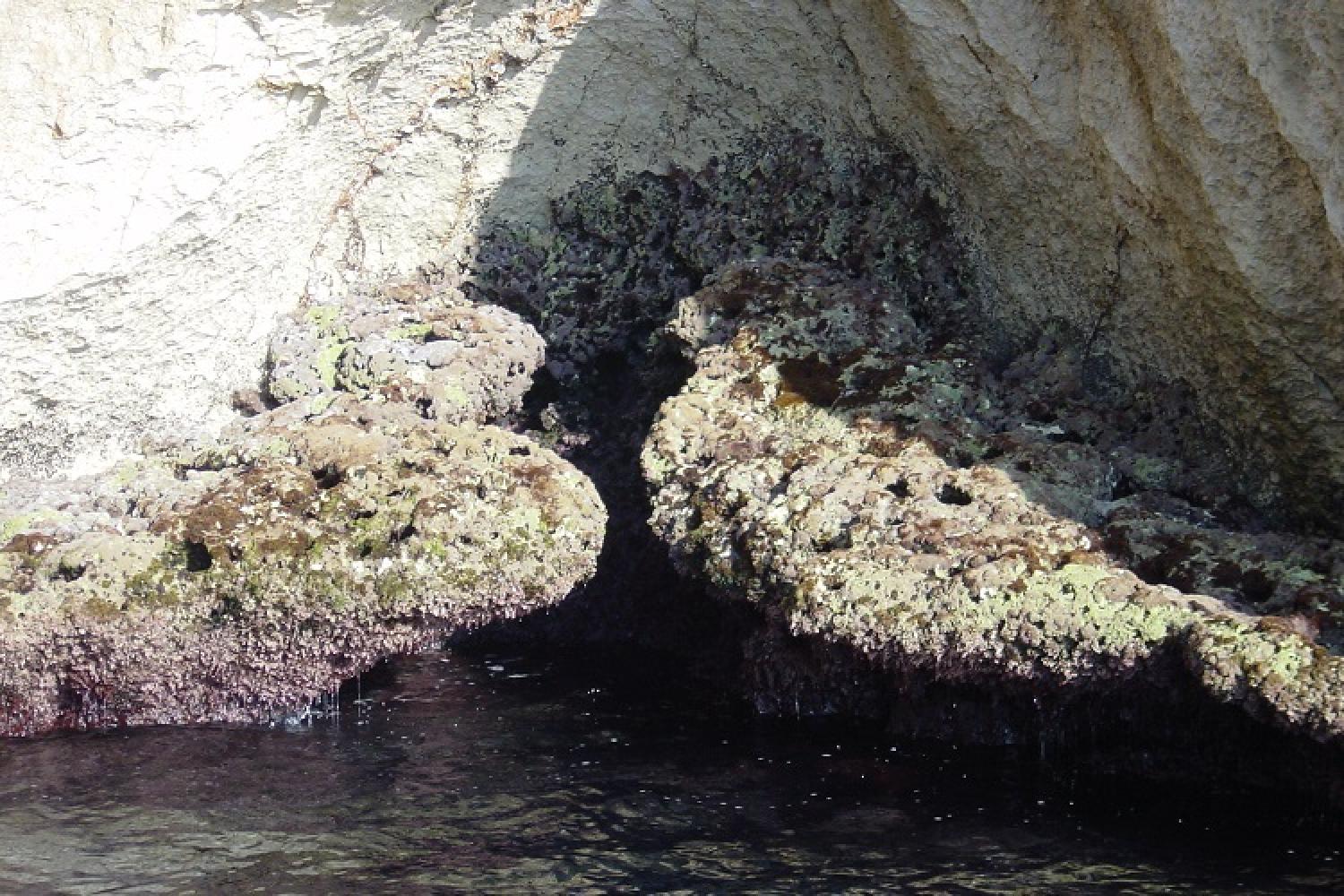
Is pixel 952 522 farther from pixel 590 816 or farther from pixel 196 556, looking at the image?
pixel 196 556

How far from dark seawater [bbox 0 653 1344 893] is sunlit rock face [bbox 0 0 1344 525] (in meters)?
2.43

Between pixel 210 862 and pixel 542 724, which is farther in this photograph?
pixel 542 724

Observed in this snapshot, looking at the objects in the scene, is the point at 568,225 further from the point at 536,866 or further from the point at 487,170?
the point at 536,866

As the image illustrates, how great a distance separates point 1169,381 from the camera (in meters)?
8.89

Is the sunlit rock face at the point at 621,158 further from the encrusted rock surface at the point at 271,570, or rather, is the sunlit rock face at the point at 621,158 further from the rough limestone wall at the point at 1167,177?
the encrusted rock surface at the point at 271,570

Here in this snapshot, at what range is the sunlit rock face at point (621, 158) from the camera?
25.1ft

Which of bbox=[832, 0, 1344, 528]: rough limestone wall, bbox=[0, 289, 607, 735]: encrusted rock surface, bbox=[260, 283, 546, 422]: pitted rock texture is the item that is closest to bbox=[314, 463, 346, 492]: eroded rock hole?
bbox=[0, 289, 607, 735]: encrusted rock surface

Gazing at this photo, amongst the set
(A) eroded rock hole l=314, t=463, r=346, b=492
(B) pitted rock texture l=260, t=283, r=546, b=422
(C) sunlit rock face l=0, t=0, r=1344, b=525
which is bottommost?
(A) eroded rock hole l=314, t=463, r=346, b=492

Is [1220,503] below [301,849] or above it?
above

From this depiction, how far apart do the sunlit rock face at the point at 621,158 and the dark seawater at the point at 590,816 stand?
2.43 m

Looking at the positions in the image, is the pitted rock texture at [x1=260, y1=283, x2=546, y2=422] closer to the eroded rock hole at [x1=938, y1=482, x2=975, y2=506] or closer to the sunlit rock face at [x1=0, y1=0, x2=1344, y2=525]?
the sunlit rock face at [x1=0, y1=0, x2=1344, y2=525]

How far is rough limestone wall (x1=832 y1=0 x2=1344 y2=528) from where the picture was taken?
23.9 feet

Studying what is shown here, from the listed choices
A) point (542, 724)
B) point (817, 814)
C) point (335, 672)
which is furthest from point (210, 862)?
point (817, 814)

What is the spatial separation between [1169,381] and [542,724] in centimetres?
442
